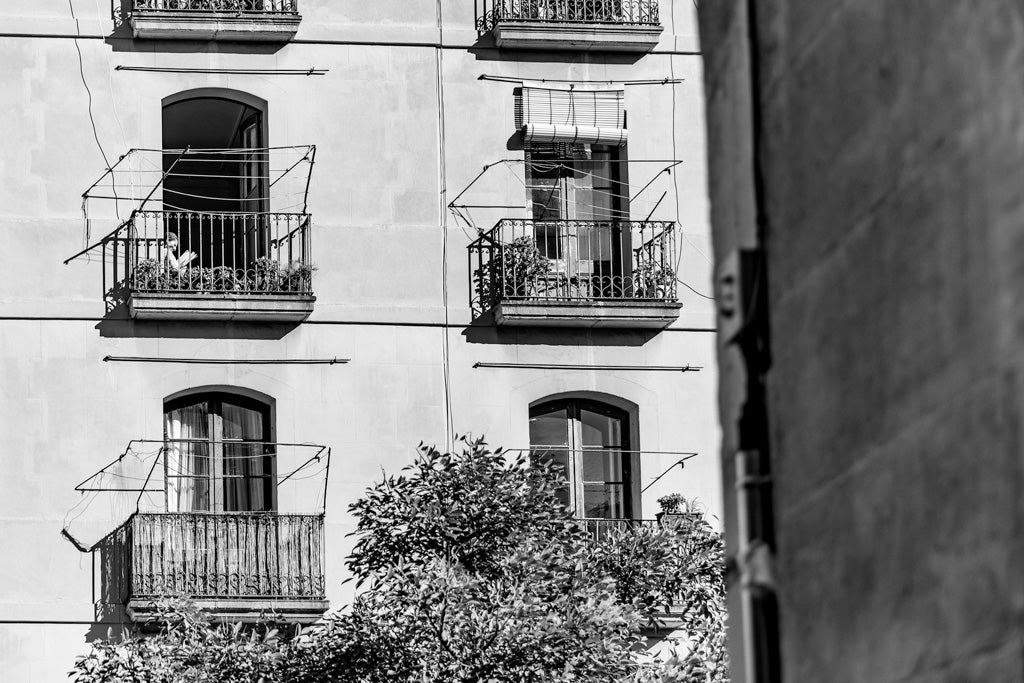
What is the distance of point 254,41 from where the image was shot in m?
25.2

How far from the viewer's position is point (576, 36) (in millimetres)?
25750

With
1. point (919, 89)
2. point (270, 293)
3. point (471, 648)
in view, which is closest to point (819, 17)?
point (919, 89)

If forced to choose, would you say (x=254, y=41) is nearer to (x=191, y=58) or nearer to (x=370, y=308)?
(x=191, y=58)

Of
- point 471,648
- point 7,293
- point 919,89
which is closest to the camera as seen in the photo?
point 919,89

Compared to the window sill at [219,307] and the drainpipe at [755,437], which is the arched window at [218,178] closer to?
the window sill at [219,307]

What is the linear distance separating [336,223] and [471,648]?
7.71m

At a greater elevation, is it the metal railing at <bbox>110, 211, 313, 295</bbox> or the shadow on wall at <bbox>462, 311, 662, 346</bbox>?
the metal railing at <bbox>110, 211, 313, 295</bbox>

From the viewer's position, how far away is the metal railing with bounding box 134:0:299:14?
2489 cm

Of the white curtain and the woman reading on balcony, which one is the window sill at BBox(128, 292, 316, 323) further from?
the white curtain

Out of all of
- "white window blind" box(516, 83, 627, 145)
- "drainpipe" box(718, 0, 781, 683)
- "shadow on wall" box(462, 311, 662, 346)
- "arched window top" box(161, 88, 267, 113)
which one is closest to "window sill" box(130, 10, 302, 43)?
"arched window top" box(161, 88, 267, 113)

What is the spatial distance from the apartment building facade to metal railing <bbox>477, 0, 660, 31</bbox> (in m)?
0.04

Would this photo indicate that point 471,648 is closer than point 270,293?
Yes

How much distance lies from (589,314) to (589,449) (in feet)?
5.23

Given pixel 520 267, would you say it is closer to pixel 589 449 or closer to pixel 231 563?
pixel 589 449
